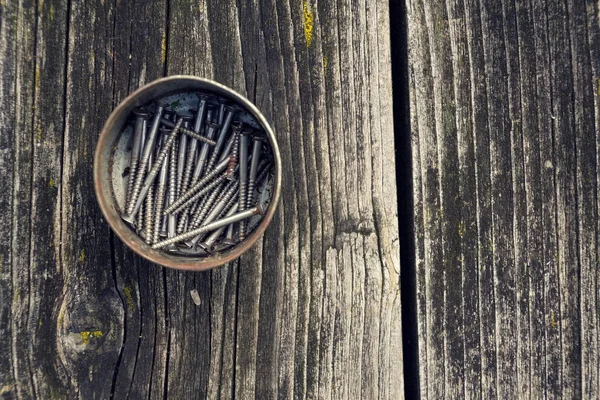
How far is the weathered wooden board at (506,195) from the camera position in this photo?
4.77 ft

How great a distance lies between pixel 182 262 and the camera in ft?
4.30

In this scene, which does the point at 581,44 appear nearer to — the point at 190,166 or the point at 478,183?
A: the point at 478,183

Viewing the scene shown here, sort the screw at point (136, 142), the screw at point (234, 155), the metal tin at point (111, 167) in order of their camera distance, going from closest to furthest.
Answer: the metal tin at point (111, 167) < the screw at point (136, 142) < the screw at point (234, 155)

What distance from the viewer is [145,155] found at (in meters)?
1.43

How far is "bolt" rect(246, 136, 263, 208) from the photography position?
1434 mm

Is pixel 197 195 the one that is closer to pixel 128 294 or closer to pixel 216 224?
pixel 216 224

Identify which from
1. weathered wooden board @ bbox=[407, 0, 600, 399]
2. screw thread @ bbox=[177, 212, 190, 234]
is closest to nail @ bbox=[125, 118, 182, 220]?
screw thread @ bbox=[177, 212, 190, 234]

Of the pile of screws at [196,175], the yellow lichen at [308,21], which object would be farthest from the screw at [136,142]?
the yellow lichen at [308,21]

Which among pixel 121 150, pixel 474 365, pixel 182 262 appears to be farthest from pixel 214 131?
pixel 474 365

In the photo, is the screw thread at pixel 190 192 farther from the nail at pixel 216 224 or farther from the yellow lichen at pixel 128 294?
the yellow lichen at pixel 128 294

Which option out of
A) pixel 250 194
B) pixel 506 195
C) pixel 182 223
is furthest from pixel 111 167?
pixel 506 195

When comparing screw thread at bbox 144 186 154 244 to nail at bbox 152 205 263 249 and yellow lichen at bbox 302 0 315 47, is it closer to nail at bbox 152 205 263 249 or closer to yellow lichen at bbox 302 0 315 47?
nail at bbox 152 205 263 249

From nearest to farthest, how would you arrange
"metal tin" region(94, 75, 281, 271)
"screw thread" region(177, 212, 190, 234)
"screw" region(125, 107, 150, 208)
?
1. "metal tin" region(94, 75, 281, 271)
2. "screw" region(125, 107, 150, 208)
3. "screw thread" region(177, 212, 190, 234)

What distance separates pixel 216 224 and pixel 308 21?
0.68 meters
